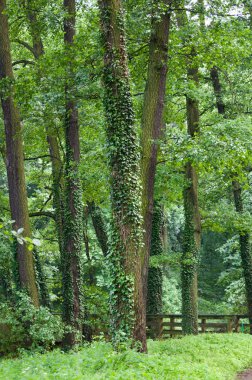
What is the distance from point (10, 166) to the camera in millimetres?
14742

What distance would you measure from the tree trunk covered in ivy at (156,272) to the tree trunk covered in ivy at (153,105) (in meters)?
7.82

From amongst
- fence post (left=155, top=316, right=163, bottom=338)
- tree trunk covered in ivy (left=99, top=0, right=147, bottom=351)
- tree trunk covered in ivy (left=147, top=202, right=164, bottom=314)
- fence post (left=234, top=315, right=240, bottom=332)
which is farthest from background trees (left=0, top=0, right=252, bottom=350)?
fence post (left=234, top=315, right=240, bottom=332)

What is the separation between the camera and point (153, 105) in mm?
10922

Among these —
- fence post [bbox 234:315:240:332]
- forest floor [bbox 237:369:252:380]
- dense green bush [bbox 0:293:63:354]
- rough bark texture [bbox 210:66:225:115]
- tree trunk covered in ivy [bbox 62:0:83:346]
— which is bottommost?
fence post [bbox 234:315:240:332]

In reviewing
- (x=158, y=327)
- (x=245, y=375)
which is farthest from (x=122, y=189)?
(x=158, y=327)

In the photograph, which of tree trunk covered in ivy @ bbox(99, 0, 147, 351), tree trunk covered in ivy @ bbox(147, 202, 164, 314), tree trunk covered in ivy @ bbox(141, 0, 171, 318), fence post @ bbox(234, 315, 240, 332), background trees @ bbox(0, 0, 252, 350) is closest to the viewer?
tree trunk covered in ivy @ bbox(99, 0, 147, 351)

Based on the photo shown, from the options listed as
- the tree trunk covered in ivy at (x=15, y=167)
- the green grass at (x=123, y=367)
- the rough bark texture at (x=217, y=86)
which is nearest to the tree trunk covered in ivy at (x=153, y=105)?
the green grass at (x=123, y=367)

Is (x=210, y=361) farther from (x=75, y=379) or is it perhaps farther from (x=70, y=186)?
(x=70, y=186)

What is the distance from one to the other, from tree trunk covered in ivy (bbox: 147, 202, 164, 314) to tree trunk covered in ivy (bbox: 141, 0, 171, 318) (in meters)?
7.82

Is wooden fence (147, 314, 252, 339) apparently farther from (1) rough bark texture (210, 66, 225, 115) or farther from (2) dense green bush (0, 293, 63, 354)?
(1) rough bark texture (210, 66, 225, 115)

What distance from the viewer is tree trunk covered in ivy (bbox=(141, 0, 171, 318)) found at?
10.7 meters

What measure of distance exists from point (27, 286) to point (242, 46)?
8534 mm

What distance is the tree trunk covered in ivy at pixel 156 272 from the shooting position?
19406 millimetres

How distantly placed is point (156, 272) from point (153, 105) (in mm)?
10146
